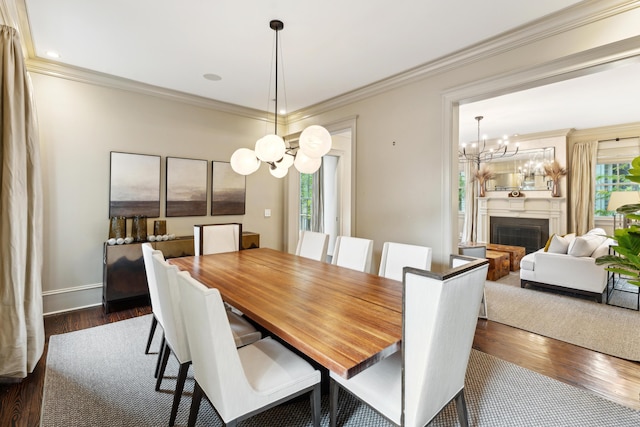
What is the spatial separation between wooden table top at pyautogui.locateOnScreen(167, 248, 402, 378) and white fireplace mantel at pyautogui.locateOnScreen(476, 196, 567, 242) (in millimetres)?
5903

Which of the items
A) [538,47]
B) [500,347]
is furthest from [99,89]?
[500,347]

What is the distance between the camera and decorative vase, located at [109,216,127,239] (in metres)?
3.47

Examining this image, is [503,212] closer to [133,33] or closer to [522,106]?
Answer: [522,106]

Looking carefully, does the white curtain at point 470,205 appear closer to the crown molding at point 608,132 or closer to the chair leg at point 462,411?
the crown molding at point 608,132

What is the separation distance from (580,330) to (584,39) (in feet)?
8.55

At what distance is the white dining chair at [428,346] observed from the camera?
3.60 ft

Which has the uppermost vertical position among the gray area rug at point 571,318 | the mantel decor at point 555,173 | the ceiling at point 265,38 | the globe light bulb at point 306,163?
the ceiling at point 265,38

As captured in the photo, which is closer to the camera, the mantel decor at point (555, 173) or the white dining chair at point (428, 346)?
the white dining chair at point (428, 346)

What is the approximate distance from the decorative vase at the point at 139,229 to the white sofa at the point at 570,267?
203 inches

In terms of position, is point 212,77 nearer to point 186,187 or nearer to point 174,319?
point 186,187

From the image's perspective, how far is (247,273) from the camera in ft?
7.44

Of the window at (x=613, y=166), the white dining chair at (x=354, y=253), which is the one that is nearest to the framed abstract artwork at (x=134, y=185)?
the white dining chair at (x=354, y=253)

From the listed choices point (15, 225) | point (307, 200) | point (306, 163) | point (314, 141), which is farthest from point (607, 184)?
point (15, 225)

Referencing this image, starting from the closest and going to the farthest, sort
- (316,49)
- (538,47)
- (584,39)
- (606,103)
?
(584,39) → (538,47) → (316,49) → (606,103)
